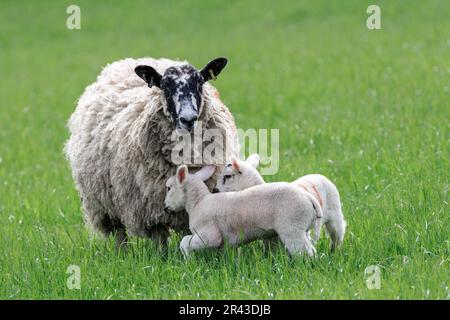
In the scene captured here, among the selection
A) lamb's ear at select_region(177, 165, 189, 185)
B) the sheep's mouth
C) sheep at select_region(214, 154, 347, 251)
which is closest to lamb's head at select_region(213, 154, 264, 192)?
sheep at select_region(214, 154, 347, 251)

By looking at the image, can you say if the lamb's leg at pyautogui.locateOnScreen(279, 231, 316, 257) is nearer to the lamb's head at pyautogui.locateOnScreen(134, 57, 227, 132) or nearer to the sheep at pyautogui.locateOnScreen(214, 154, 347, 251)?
the sheep at pyautogui.locateOnScreen(214, 154, 347, 251)

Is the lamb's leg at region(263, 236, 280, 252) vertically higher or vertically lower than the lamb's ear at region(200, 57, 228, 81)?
lower

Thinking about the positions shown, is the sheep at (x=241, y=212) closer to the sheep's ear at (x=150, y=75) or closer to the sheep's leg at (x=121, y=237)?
the sheep's ear at (x=150, y=75)

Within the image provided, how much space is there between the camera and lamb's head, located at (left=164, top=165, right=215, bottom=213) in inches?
250

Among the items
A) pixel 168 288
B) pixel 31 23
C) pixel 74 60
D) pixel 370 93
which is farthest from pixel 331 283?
pixel 31 23

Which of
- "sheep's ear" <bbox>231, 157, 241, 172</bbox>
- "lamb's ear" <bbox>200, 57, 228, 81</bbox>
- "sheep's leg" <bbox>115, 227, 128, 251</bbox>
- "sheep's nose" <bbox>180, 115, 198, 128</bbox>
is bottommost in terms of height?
"sheep's leg" <bbox>115, 227, 128, 251</bbox>

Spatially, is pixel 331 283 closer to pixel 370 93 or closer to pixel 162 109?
pixel 162 109

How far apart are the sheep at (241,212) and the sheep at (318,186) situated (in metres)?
0.16

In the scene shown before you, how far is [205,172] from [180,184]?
0.23m

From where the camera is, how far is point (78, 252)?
688cm

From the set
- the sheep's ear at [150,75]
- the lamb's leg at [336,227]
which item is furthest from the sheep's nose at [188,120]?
the lamb's leg at [336,227]

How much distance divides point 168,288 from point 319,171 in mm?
3114

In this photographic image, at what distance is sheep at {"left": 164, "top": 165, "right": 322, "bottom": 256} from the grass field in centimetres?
13

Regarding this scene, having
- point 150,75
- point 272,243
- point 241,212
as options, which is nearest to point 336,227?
point 272,243
